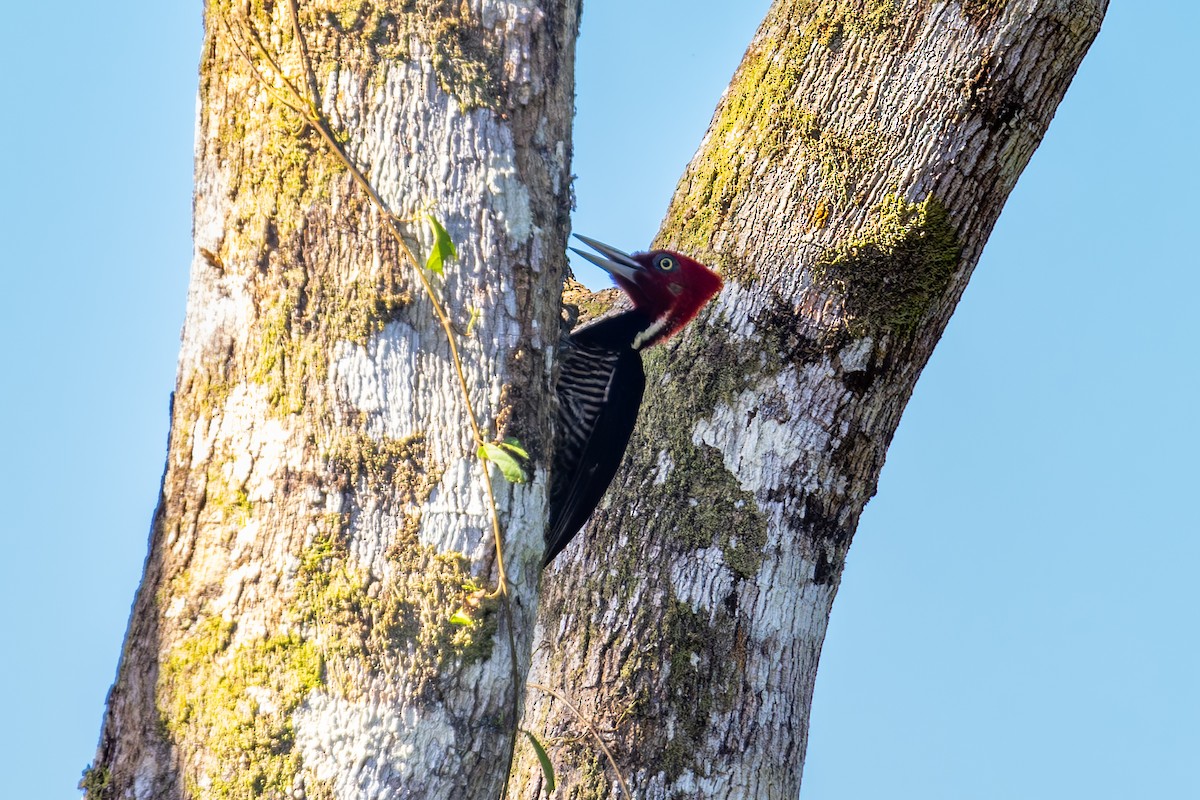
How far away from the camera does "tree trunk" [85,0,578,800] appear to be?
6.21ft

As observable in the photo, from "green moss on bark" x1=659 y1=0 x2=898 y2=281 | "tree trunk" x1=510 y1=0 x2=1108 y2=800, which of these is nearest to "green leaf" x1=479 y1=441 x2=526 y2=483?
"tree trunk" x1=510 y1=0 x2=1108 y2=800

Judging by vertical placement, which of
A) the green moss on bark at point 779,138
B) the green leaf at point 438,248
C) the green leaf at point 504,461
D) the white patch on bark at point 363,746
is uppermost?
the green moss on bark at point 779,138

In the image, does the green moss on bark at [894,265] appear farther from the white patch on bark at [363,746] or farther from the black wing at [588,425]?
the white patch on bark at [363,746]

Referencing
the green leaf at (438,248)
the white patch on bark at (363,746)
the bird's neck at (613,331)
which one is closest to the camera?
the white patch on bark at (363,746)

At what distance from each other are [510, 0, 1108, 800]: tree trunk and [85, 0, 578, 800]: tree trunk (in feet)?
4.72

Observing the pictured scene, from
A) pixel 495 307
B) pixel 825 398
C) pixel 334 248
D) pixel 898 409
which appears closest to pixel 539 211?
pixel 495 307

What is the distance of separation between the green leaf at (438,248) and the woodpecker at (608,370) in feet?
5.65

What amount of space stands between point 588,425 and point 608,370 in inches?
10.2

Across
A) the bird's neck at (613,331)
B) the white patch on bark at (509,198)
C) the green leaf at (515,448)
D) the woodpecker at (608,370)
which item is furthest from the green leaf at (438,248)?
the bird's neck at (613,331)

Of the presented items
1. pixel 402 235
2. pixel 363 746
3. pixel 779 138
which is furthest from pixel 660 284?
pixel 363 746

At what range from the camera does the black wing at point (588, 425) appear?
12.7ft

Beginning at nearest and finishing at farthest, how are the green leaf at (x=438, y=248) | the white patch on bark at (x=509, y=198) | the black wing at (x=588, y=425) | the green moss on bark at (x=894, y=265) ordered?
the green leaf at (x=438, y=248) < the white patch on bark at (x=509, y=198) < the green moss on bark at (x=894, y=265) < the black wing at (x=588, y=425)

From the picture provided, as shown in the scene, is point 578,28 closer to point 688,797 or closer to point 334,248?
point 334,248

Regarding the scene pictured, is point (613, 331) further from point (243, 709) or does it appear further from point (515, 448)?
point (243, 709)
